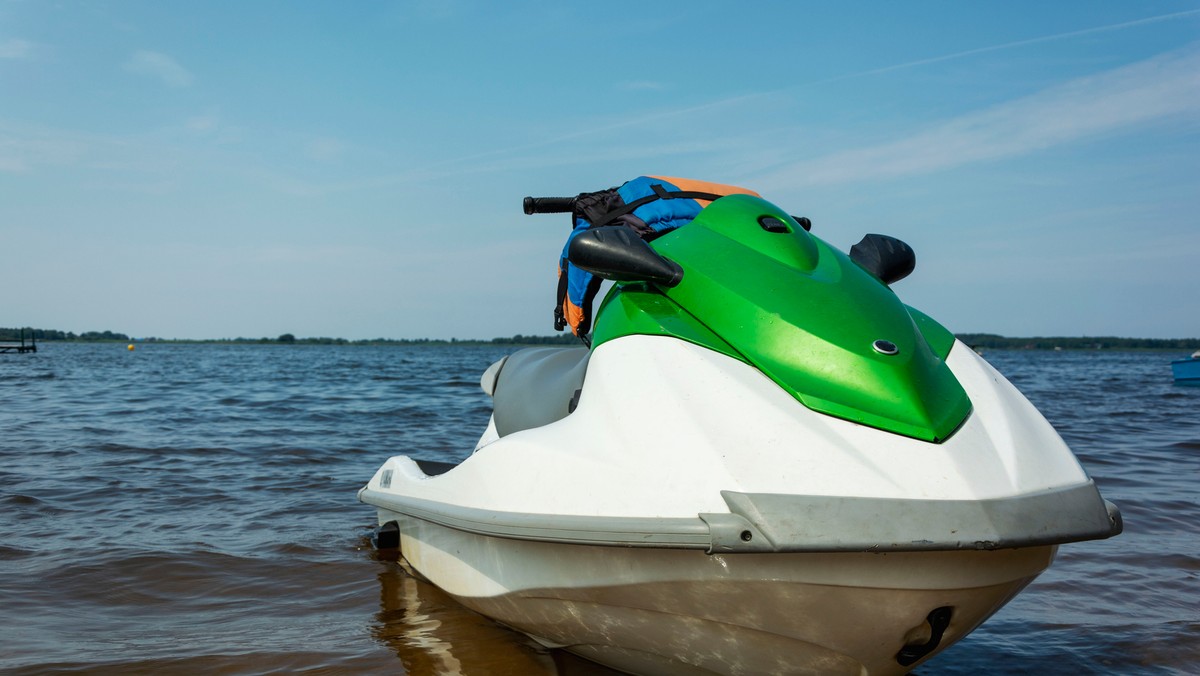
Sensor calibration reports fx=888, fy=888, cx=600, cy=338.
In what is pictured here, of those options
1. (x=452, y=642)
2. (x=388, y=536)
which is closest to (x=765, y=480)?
(x=452, y=642)

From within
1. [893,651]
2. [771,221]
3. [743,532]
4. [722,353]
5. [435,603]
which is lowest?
[435,603]

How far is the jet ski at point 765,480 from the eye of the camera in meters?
1.71

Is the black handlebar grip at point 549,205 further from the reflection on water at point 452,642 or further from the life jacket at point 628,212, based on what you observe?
the reflection on water at point 452,642

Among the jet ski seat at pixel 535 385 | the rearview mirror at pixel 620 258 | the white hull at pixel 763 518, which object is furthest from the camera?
the jet ski seat at pixel 535 385

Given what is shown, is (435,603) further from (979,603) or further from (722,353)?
(979,603)

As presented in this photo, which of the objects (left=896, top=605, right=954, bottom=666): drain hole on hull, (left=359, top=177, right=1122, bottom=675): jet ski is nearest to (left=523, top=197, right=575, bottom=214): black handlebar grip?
(left=359, top=177, right=1122, bottom=675): jet ski

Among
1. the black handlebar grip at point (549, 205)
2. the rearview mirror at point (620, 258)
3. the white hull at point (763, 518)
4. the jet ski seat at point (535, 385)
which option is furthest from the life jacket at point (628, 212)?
the white hull at point (763, 518)

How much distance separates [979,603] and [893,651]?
202 millimetres

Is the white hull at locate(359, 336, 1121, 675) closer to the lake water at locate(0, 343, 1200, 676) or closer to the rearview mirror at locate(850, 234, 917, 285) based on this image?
the rearview mirror at locate(850, 234, 917, 285)

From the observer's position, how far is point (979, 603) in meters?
1.83

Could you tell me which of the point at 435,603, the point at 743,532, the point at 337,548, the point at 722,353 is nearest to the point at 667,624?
the point at 743,532

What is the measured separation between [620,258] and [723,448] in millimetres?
602

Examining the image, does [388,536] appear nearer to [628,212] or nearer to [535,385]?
[535,385]

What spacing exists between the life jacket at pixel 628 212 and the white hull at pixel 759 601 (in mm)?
855
